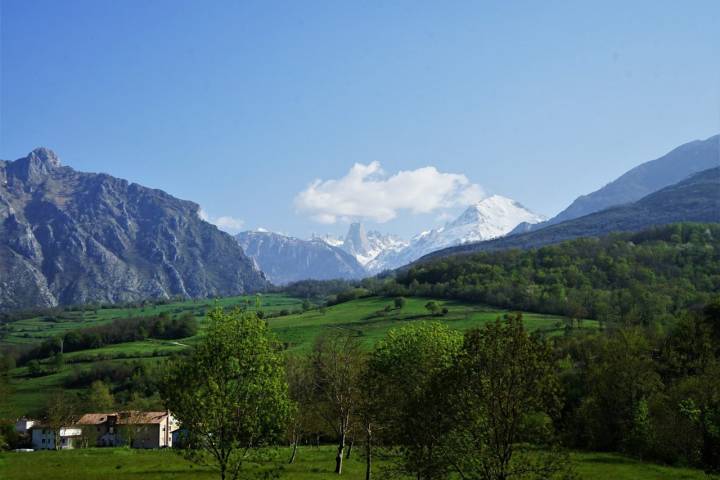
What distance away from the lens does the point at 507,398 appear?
27484 millimetres

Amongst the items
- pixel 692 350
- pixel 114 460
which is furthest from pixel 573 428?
pixel 114 460

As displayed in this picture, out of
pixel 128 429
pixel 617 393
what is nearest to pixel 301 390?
pixel 617 393

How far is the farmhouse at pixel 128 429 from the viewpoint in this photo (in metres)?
134

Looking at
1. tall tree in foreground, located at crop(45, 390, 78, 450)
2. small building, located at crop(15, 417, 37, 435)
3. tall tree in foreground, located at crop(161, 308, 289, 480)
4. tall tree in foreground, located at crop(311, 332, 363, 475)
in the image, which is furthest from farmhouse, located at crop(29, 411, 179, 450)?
tall tree in foreground, located at crop(161, 308, 289, 480)

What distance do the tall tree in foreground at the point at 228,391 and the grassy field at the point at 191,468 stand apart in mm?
15391

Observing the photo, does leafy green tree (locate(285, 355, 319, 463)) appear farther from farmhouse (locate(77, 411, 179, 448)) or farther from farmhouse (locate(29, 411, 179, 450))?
farmhouse (locate(29, 411, 179, 450))

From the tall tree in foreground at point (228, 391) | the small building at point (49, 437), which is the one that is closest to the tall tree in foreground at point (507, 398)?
the tall tree in foreground at point (228, 391)

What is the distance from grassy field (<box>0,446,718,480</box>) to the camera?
5872 cm

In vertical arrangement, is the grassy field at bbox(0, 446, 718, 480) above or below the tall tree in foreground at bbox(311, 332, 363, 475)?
below

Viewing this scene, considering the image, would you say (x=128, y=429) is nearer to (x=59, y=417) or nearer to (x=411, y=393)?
(x=59, y=417)

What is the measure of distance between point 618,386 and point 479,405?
68456mm

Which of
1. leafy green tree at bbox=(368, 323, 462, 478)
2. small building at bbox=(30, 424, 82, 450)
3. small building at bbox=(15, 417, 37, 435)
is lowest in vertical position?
small building at bbox=(30, 424, 82, 450)

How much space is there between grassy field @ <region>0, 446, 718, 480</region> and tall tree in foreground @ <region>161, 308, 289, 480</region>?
1539 cm

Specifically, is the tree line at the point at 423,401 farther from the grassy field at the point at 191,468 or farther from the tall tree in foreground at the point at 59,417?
the tall tree in foreground at the point at 59,417
